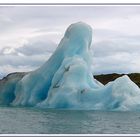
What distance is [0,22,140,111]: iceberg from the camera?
17875 mm

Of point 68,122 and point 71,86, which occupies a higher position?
point 68,122

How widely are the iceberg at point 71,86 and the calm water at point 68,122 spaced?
848mm

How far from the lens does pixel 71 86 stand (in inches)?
720

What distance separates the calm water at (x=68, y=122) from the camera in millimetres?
12648

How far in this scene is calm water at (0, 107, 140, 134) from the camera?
12.6 meters

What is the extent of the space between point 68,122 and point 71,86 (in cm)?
423

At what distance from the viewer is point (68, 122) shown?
14.1m

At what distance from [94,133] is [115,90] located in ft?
18.4

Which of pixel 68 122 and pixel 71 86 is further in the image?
pixel 71 86

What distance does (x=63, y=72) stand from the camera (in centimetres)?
1898

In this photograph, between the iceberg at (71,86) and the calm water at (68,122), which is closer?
the calm water at (68,122)

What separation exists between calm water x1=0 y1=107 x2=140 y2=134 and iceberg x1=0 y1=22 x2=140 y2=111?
33.4 inches

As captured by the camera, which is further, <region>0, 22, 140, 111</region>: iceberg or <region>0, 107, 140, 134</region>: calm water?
<region>0, 22, 140, 111</region>: iceberg
